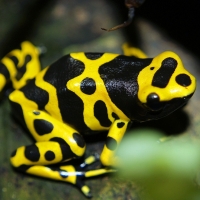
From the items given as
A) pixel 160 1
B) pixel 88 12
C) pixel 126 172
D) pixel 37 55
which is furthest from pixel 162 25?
pixel 126 172

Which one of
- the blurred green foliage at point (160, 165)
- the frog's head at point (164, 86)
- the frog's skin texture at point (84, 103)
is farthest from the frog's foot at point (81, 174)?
the frog's head at point (164, 86)

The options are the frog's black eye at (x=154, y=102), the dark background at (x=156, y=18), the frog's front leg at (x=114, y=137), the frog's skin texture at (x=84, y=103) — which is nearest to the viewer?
the frog's black eye at (x=154, y=102)

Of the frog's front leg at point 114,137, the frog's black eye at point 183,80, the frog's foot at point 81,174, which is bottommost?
the frog's foot at point 81,174

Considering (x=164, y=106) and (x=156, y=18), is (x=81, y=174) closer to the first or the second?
(x=164, y=106)

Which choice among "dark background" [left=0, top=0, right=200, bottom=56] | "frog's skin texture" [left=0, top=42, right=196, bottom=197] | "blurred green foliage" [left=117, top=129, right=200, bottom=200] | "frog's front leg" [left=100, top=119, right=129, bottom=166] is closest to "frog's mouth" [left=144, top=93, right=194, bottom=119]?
"frog's skin texture" [left=0, top=42, right=196, bottom=197]

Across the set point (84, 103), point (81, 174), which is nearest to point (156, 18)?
point (84, 103)

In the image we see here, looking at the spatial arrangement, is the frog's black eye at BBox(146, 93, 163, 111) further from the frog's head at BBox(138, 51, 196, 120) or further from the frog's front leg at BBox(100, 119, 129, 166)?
the frog's front leg at BBox(100, 119, 129, 166)

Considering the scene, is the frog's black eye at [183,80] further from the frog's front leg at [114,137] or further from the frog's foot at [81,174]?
the frog's foot at [81,174]
